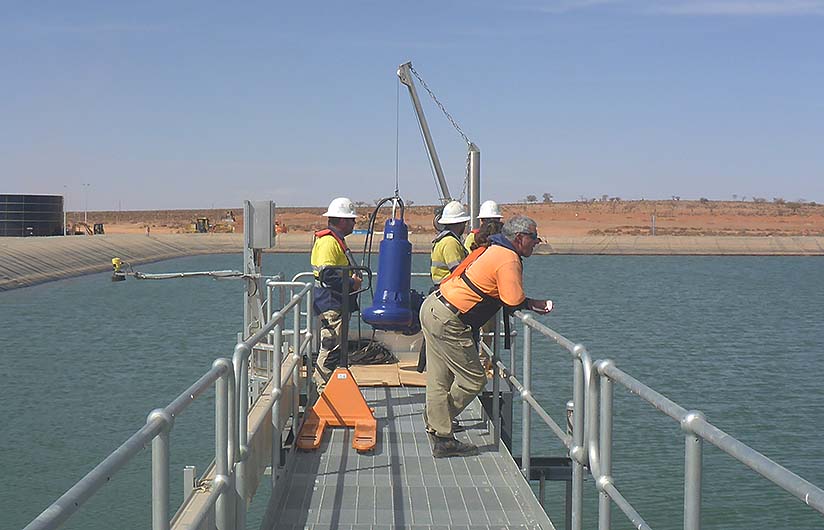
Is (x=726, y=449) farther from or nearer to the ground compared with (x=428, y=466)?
farther from the ground

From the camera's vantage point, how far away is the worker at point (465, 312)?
6602 millimetres

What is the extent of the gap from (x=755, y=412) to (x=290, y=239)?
76064mm

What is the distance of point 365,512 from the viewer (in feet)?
20.3

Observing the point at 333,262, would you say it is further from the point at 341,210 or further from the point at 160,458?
the point at 160,458

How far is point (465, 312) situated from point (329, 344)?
11.8 ft

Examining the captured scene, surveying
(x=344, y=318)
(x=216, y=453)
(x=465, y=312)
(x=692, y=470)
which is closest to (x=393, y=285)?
(x=344, y=318)

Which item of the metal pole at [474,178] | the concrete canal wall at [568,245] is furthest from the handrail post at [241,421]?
the concrete canal wall at [568,245]

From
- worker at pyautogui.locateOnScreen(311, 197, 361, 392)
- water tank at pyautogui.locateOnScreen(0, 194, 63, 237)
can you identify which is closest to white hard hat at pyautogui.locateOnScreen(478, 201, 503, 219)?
worker at pyautogui.locateOnScreen(311, 197, 361, 392)

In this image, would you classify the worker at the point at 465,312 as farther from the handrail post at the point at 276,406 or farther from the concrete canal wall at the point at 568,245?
the concrete canal wall at the point at 568,245

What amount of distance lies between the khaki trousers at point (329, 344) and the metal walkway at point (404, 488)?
5.53 feet

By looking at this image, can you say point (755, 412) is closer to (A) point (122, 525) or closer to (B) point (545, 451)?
(B) point (545, 451)

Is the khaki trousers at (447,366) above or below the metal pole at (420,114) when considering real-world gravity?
below

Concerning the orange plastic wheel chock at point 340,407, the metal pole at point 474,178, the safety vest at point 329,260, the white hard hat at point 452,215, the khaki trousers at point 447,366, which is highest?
the metal pole at point 474,178

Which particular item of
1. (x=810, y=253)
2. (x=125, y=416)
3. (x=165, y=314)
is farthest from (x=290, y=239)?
(x=125, y=416)
